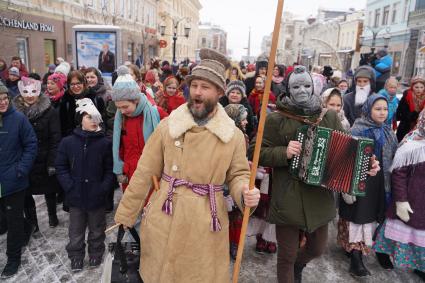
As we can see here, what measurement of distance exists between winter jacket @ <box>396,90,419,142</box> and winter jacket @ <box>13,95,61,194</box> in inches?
211

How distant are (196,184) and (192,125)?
0.39 metres

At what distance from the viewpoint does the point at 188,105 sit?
236 centimetres

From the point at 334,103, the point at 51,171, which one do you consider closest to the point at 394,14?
the point at 334,103

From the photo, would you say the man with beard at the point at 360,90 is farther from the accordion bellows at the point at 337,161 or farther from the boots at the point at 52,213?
the boots at the point at 52,213

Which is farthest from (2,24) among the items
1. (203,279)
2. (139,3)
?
(139,3)

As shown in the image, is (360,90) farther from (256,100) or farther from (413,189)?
(413,189)

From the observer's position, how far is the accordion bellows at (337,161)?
254cm

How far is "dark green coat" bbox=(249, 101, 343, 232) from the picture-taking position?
274 cm

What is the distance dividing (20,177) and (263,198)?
96.6 inches

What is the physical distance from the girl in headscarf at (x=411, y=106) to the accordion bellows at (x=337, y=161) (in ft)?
12.2

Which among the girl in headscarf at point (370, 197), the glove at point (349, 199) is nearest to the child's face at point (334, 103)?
the girl in headscarf at point (370, 197)

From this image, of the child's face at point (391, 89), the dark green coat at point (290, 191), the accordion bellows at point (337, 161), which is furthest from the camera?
the child's face at point (391, 89)

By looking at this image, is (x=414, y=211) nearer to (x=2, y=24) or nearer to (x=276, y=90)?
(x=276, y=90)

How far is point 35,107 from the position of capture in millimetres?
3807
